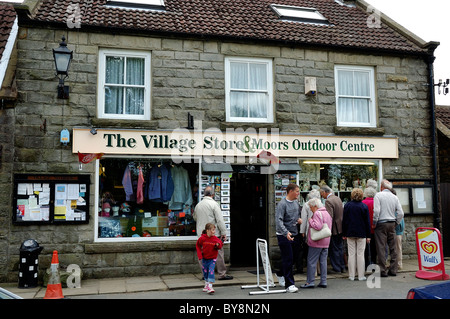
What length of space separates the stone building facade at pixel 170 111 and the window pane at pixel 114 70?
32 centimetres

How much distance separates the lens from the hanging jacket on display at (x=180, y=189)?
1027 centimetres

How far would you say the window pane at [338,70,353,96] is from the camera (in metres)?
11.5

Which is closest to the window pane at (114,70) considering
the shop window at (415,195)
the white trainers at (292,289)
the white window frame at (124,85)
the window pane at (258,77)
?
the white window frame at (124,85)

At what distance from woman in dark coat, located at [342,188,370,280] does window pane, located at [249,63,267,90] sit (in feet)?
12.5

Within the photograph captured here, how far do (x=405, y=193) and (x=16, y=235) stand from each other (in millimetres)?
9808

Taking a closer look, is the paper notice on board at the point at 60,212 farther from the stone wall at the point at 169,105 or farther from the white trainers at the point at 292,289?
the white trainers at the point at 292,289

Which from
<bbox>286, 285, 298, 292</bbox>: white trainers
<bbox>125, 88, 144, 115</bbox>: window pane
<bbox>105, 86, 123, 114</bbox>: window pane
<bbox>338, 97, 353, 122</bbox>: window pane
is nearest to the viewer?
<bbox>286, 285, 298, 292</bbox>: white trainers

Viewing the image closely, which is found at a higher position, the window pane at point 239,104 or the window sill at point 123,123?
the window pane at point 239,104

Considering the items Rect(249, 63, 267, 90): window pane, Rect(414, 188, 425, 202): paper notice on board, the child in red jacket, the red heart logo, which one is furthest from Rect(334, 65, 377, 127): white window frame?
the child in red jacket

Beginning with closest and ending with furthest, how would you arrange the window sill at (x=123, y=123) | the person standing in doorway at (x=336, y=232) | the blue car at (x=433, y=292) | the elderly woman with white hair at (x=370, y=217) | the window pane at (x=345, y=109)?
the blue car at (x=433, y=292) < the person standing in doorway at (x=336, y=232) < the window sill at (x=123, y=123) < the elderly woman with white hair at (x=370, y=217) < the window pane at (x=345, y=109)

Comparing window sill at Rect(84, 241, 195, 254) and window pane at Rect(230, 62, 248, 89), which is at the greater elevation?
window pane at Rect(230, 62, 248, 89)

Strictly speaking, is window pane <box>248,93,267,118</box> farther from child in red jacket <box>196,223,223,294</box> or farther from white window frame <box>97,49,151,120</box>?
child in red jacket <box>196,223,223,294</box>
